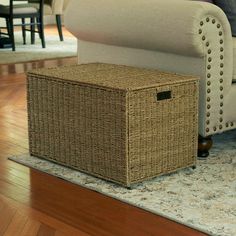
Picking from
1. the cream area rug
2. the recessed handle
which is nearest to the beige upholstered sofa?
the recessed handle

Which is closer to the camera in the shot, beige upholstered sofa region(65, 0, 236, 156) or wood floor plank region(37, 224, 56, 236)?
wood floor plank region(37, 224, 56, 236)

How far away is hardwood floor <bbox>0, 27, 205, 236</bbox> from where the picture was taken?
179 centimetres

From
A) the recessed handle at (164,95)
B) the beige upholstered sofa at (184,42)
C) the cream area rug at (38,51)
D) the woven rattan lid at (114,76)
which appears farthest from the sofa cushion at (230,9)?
the cream area rug at (38,51)

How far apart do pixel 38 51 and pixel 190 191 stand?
4375 mm

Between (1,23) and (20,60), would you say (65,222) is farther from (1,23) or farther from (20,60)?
(1,23)

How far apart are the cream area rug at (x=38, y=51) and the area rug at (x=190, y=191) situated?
326 centimetres

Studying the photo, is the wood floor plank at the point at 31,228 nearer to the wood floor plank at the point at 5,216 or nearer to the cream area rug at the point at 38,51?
the wood floor plank at the point at 5,216

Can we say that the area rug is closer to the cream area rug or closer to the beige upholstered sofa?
the beige upholstered sofa

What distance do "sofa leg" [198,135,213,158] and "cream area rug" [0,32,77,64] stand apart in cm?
331

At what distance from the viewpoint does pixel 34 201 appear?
2.04 m

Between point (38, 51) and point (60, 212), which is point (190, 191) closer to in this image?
point (60, 212)

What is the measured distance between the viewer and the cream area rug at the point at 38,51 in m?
5.71

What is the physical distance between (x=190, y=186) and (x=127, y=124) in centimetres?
34

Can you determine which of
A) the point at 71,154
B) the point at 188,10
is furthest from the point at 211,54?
the point at 71,154
